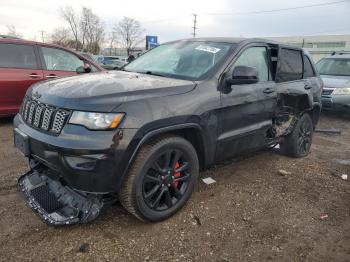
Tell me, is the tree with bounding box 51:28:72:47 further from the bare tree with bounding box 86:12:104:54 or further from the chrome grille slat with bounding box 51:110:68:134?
the chrome grille slat with bounding box 51:110:68:134

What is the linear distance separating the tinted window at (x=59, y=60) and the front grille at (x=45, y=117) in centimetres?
385

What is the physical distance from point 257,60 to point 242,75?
3.00ft

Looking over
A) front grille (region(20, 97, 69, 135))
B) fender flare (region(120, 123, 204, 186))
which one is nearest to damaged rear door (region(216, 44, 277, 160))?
fender flare (region(120, 123, 204, 186))

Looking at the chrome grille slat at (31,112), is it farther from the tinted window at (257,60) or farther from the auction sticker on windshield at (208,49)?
the tinted window at (257,60)

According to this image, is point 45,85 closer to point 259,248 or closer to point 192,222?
point 192,222

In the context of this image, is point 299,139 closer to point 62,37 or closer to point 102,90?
point 102,90

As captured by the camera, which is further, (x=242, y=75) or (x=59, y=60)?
(x=59, y=60)

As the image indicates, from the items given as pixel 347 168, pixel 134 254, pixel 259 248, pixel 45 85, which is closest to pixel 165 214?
pixel 134 254

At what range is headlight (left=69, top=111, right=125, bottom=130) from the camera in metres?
2.69

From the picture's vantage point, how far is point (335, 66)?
407 inches

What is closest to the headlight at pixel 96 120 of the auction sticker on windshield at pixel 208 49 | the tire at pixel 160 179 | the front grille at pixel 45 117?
the front grille at pixel 45 117

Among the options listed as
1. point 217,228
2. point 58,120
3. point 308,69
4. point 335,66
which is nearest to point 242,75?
point 217,228

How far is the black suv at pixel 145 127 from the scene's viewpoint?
2711mm

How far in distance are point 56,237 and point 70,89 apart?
1.27 meters
